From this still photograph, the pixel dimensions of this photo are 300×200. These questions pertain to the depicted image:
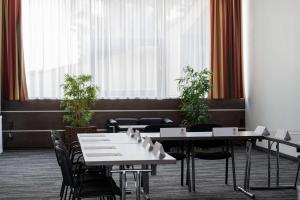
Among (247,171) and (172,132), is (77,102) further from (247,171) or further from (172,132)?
(247,171)

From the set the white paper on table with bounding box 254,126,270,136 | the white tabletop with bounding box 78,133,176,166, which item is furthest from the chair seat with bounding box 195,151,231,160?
the white tabletop with bounding box 78,133,176,166

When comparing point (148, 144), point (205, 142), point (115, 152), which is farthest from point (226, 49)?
point (115, 152)

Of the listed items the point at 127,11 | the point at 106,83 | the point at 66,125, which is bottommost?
the point at 66,125

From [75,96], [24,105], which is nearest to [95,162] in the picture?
[75,96]

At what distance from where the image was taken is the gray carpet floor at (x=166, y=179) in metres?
6.21

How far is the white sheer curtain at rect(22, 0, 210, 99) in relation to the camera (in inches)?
432

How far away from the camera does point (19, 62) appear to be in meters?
10.7

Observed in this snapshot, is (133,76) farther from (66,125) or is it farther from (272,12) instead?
(272,12)

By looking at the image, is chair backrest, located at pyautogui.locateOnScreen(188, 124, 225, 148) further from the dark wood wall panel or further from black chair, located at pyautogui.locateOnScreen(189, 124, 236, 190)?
the dark wood wall panel

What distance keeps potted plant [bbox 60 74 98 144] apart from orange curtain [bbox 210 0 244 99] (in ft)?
8.81

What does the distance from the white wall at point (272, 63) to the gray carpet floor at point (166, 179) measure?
828mm

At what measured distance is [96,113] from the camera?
11.0 metres

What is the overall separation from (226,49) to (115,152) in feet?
23.5

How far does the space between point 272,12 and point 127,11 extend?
3112mm
